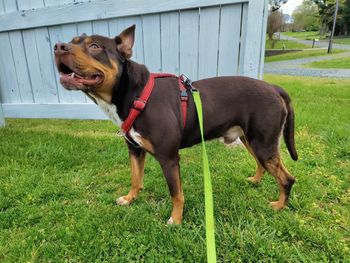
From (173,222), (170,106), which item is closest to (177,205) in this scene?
(173,222)

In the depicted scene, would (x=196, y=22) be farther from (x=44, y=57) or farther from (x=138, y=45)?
(x=44, y=57)

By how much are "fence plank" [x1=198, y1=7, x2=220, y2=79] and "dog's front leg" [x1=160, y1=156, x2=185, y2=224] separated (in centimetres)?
228

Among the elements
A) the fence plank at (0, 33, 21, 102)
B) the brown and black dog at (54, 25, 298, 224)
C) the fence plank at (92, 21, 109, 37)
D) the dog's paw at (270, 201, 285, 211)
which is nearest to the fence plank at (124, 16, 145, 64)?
the fence plank at (92, 21, 109, 37)

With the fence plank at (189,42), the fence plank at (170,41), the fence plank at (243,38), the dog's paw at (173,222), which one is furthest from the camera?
the fence plank at (170,41)

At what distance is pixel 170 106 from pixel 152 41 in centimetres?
243

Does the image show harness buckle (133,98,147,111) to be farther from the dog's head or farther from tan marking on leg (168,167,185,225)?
tan marking on leg (168,167,185,225)

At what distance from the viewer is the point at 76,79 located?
228 centimetres

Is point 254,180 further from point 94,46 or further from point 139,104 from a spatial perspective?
point 94,46

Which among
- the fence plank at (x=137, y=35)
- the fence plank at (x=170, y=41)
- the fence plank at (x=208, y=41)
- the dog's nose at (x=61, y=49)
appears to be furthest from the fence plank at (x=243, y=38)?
the dog's nose at (x=61, y=49)

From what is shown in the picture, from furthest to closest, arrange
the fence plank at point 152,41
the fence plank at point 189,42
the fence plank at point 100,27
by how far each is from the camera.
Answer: the fence plank at point 100,27
the fence plank at point 152,41
the fence plank at point 189,42

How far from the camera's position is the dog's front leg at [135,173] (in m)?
3.11

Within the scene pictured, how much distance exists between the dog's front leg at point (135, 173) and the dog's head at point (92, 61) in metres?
0.87

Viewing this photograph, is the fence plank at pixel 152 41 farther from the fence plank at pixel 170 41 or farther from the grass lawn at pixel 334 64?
the grass lawn at pixel 334 64

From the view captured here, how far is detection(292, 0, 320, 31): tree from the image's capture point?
5781 centimetres
